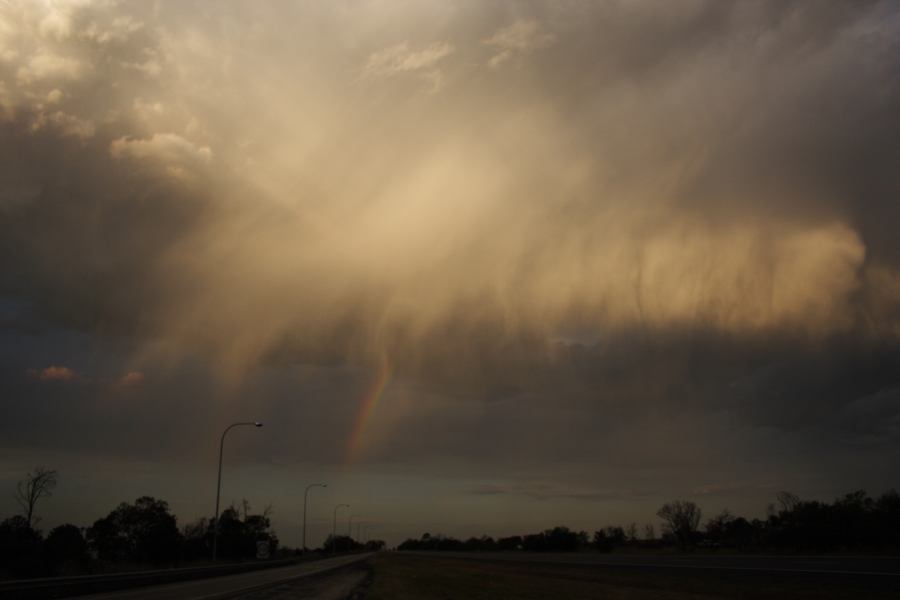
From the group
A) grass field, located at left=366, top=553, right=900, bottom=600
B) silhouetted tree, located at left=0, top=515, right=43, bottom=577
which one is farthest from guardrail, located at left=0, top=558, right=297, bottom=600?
grass field, located at left=366, top=553, right=900, bottom=600

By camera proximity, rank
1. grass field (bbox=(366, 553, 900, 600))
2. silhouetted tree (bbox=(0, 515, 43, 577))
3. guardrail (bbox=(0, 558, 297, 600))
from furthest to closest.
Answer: silhouetted tree (bbox=(0, 515, 43, 577))
grass field (bbox=(366, 553, 900, 600))
guardrail (bbox=(0, 558, 297, 600))

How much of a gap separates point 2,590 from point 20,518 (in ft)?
348

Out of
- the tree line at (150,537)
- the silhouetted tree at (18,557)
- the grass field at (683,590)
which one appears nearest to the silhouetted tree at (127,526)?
the tree line at (150,537)

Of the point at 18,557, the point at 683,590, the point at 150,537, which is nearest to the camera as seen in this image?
the point at 683,590

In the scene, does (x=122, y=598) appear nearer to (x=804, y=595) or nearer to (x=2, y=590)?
(x=2, y=590)

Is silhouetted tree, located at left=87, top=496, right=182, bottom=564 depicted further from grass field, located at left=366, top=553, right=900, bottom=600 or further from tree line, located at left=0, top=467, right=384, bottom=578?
grass field, located at left=366, top=553, right=900, bottom=600

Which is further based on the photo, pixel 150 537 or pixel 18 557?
pixel 150 537

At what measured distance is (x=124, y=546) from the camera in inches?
6053

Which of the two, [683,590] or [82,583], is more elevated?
[82,583]

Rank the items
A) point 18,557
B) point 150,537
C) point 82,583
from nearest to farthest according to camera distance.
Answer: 1. point 82,583
2. point 18,557
3. point 150,537

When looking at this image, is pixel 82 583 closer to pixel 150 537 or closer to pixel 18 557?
pixel 18 557

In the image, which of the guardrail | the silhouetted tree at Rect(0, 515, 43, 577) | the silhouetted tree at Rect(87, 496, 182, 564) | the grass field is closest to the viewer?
the guardrail

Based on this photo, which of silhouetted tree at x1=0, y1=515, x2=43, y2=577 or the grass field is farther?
silhouetted tree at x1=0, y1=515, x2=43, y2=577

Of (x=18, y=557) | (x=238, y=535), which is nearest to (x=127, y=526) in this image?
(x=238, y=535)
